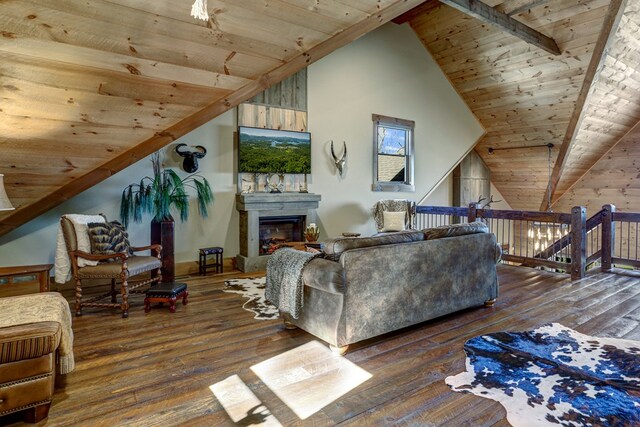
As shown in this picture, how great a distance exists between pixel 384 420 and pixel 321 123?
510 centimetres

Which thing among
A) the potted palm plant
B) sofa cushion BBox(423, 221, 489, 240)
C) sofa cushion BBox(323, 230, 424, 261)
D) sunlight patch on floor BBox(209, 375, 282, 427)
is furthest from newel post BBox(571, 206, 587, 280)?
the potted palm plant

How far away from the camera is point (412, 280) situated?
296 cm

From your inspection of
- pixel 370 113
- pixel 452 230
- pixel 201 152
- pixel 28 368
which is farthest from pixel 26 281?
pixel 370 113

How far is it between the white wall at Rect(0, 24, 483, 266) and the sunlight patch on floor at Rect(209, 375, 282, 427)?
10.7 ft

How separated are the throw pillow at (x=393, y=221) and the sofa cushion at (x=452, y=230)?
2.75 meters

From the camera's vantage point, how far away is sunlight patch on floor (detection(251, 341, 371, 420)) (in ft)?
6.71

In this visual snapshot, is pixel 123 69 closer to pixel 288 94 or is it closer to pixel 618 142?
pixel 288 94

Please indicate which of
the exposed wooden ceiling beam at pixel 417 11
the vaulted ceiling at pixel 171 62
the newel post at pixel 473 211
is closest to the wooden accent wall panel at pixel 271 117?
the vaulted ceiling at pixel 171 62

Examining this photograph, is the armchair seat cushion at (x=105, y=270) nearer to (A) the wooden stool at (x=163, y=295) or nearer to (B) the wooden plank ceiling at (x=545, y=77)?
(A) the wooden stool at (x=163, y=295)

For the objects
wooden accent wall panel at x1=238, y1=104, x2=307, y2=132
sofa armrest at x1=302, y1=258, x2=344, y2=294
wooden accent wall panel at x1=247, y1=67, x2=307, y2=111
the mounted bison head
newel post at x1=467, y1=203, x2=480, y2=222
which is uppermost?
wooden accent wall panel at x1=247, y1=67, x2=307, y2=111

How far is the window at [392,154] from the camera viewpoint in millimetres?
6980

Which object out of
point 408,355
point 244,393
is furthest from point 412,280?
point 244,393

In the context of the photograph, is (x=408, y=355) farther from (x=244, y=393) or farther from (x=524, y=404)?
(x=244, y=393)

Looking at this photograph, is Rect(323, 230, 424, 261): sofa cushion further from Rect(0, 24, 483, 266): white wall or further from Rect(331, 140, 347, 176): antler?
Rect(331, 140, 347, 176): antler
